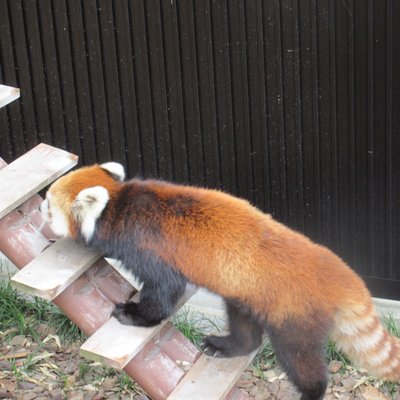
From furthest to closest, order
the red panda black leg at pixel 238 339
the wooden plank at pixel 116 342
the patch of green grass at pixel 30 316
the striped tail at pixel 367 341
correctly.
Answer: the patch of green grass at pixel 30 316
the red panda black leg at pixel 238 339
the striped tail at pixel 367 341
the wooden plank at pixel 116 342

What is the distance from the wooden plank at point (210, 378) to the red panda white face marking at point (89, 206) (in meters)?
0.71

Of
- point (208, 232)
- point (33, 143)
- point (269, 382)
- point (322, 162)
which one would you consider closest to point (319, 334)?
point (208, 232)

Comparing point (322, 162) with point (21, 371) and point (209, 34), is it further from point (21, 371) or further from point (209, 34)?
point (21, 371)

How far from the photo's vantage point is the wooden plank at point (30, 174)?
141 inches

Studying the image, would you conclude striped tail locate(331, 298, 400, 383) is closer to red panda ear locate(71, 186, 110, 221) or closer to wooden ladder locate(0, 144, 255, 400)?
wooden ladder locate(0, 144, 255, 400)

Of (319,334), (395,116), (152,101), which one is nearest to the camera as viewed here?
(319,334)

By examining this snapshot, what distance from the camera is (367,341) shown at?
363 centimetres

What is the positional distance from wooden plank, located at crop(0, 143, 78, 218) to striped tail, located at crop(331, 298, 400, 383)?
51.4 inches

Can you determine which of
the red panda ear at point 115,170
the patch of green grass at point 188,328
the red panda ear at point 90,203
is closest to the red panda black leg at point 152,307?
the red panda ear at point 90,203

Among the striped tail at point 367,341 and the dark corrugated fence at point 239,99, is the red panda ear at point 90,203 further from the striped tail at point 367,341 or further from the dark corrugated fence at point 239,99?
the dark corrugated fence at point 239,99

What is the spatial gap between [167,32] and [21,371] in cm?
190

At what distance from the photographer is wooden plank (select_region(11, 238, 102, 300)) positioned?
11.0ft

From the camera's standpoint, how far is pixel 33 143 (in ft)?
16.6

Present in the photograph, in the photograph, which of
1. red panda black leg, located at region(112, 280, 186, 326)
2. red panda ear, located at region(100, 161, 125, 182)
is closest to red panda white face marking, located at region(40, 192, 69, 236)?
red panda ear, located at region(100, 161, 125, 182)
